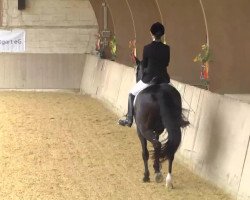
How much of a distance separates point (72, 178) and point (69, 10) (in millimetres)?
14206

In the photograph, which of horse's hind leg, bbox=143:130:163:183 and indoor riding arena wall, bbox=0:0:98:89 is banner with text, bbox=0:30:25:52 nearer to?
indoor riding arena wall, bbox=0:0:98:89

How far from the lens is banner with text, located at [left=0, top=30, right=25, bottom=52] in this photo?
69.3ft

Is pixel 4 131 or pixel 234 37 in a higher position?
pixel 234 37

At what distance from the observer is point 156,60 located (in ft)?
24.9

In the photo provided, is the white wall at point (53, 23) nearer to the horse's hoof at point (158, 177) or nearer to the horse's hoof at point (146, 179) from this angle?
the horse's hoof at point (146, 179)

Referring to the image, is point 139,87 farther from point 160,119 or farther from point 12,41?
point 12,41

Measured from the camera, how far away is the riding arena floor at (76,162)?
704cm

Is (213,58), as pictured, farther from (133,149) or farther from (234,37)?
(133,149)

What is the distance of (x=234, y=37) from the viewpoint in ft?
36.7

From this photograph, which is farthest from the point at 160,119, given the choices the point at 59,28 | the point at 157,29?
the point at 59,28

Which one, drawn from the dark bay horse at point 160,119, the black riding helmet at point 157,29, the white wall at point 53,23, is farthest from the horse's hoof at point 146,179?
the white wall at point 53,23

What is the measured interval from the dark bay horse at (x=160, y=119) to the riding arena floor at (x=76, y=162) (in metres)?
0.42

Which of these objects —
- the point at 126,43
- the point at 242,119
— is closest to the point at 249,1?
the point at 242,119

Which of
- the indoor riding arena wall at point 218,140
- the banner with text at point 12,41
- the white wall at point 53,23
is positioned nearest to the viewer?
the indoor riding arena wall at point 218,140
